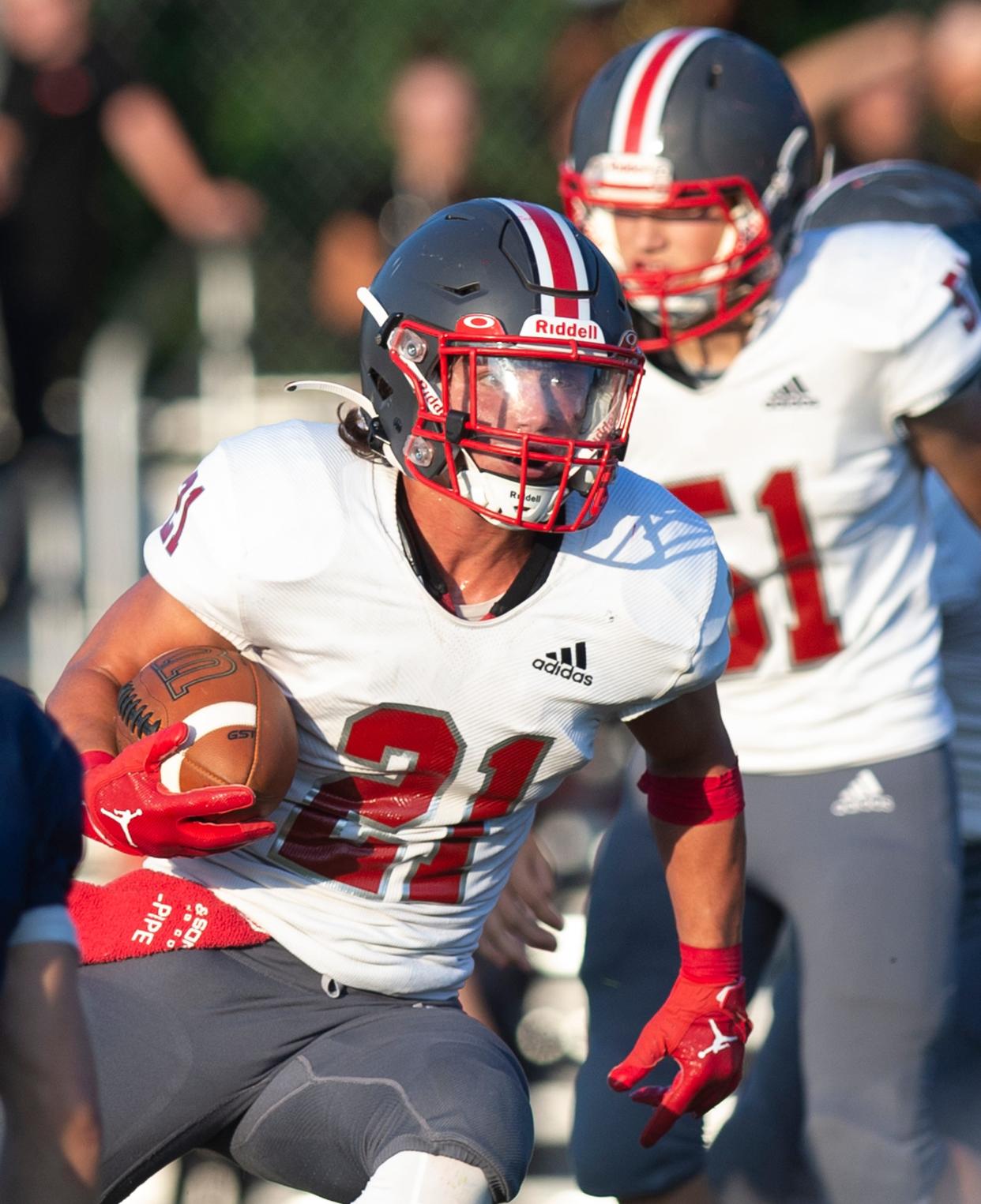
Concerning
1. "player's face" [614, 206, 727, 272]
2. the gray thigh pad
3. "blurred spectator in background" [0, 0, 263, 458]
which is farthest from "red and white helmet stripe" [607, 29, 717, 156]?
"blurred spectator in background" [0, 0, 263, 458]

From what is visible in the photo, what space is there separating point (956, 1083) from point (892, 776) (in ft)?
2.81

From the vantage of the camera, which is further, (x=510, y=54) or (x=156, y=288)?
(x=510, y=54)

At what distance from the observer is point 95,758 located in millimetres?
2576

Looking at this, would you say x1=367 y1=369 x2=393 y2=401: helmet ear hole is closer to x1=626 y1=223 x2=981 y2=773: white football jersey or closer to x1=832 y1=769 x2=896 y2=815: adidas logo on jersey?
x1=626 y1=223 x2=981 y2=773: white football jersey

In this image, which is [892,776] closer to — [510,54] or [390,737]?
[390,737]

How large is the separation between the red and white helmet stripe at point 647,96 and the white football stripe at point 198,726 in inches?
62.4

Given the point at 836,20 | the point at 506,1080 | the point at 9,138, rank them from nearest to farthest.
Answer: the point at 506,1080 → the point at 9,138 → the point at 836,20

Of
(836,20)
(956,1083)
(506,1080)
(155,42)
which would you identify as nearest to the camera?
(506,1080)

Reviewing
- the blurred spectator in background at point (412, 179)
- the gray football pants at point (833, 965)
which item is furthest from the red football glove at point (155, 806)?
the blurred spectator in background at point (412, 179)

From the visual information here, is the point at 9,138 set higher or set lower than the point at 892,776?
higher

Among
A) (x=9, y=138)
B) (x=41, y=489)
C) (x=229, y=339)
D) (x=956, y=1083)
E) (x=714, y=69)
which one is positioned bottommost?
(x=956, y=1083)

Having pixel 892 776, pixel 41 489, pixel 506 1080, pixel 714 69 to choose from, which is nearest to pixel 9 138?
pixel 41 489

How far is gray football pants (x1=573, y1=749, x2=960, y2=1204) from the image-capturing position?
11.1ft

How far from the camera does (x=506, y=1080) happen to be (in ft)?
8.79
